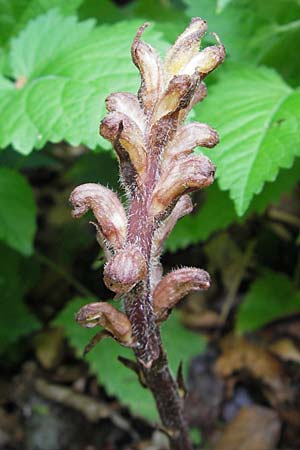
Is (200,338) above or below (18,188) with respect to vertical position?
below

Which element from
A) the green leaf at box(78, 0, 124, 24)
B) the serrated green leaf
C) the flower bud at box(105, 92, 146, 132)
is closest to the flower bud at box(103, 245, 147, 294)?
the flower bud at box(105, 92, 146, 132)

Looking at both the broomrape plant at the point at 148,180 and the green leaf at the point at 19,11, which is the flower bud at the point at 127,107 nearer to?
the broomrape plant at the point at 148,180

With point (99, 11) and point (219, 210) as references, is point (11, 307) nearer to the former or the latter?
point (219, 210)

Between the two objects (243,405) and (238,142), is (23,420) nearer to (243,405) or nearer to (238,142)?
(243,405)

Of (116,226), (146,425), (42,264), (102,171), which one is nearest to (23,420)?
(146,425)

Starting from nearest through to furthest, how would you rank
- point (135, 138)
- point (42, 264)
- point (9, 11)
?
point (135, 138), point (9, 11), point (42, 264)

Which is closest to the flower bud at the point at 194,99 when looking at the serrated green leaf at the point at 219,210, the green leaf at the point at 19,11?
the serrated green leaf at the point at 219,210

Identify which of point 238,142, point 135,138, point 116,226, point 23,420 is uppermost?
point 238,142

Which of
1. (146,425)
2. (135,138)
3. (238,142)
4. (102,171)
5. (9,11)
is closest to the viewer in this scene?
(135,138)

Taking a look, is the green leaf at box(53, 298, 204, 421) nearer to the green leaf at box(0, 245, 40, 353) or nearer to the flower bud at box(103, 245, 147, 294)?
the green leaf at box(0, 245, 40, 353)

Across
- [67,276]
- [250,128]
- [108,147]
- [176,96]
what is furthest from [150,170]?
[67,276]
